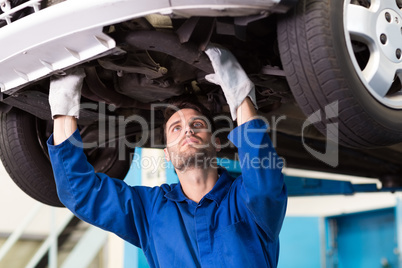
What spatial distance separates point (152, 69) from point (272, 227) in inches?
23.0

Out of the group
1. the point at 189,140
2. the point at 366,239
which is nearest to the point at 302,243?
the point at 366,239

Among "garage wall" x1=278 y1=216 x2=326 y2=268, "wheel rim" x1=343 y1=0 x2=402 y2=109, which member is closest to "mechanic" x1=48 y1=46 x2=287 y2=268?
"wheel rim" x1=343 y1=0 x2=402 y2=109

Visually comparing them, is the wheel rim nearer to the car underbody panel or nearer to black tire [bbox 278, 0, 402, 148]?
black tire [bbox 278, 0, 402, 148]

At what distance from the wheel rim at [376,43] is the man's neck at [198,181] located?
62 cm

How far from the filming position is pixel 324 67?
1170mm

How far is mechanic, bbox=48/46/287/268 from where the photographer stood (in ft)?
4.53

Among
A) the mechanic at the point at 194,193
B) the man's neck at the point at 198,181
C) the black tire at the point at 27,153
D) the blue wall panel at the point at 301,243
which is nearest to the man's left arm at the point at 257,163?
the mechanic at the point at 194,193

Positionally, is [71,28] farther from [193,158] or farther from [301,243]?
[301,243]

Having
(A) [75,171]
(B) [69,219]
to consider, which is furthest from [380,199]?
(A) [75,171]

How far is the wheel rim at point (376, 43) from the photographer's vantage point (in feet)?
4.04

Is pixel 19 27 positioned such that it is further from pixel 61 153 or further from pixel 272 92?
pixel 272 92

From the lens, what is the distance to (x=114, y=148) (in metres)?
2.08

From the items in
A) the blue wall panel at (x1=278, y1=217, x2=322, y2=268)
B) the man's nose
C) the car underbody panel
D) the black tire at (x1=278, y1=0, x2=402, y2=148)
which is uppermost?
the car underbody panel

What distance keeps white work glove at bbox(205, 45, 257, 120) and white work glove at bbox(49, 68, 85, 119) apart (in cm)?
40
